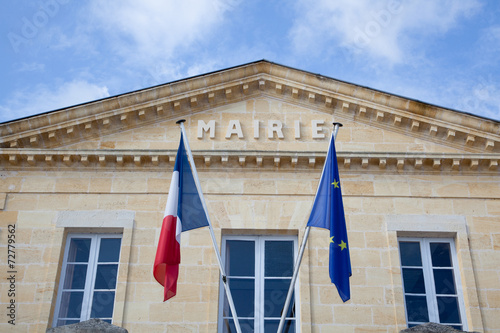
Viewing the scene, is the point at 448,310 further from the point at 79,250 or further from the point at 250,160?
the point at 79,250

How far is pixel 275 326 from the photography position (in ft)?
27.6

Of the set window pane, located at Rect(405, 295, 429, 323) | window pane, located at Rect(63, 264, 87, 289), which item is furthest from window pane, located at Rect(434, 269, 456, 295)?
window pane, located at Rect(63, 264, 87, 289)

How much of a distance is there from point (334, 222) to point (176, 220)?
1830mm

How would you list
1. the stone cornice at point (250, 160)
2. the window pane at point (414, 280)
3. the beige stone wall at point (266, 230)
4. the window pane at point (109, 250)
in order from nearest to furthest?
the beige stone wall at point (266, 230) < the window pane at point (414, 280) < the window pane at point (109, 250) < the stone cornice at point (250, 160)

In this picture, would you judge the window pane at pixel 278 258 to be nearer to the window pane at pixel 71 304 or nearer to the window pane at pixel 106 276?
the window pane at pixel 106 276

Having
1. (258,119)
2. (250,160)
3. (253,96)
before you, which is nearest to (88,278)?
(250,160)

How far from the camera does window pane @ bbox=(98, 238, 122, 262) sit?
29.5ft

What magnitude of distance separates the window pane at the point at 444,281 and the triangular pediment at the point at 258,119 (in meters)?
1.79

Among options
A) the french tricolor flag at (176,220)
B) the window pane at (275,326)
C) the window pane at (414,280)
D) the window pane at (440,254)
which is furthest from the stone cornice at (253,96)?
the window pane at (275,326)

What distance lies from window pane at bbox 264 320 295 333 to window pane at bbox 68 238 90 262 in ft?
8.53

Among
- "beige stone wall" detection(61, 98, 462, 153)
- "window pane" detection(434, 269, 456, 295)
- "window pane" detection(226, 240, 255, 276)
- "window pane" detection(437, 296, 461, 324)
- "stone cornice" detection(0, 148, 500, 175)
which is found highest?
"beige stone wall" detection(61, 98, 462, 153)

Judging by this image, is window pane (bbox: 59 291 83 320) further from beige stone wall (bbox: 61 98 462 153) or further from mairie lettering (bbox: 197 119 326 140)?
mairie lettering (bbox: 197 119 326 140)

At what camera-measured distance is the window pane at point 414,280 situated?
8703 millimetres

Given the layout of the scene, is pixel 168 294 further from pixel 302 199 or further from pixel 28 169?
pixel 28 169
